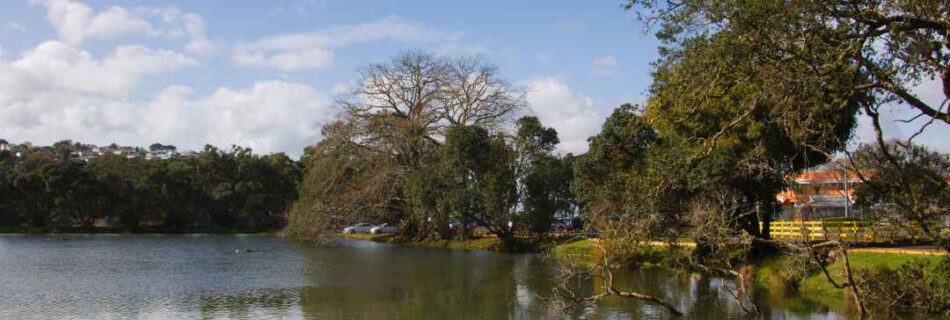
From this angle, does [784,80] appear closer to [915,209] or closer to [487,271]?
[915,209]

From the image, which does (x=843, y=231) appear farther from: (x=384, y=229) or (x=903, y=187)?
(x=384, y=229)

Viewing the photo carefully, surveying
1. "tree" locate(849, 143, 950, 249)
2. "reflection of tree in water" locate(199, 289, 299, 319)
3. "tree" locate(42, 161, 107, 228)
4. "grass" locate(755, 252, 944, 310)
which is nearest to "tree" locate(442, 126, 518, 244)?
"reflection of tree in water" locate(199, 289, 299, 319)

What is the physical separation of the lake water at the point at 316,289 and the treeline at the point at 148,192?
1196 inches

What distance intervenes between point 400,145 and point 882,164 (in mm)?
39460

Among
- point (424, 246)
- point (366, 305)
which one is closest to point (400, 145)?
point (424, 246)

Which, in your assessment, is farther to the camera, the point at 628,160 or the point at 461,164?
the point at 461,164

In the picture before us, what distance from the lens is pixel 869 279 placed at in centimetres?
2055

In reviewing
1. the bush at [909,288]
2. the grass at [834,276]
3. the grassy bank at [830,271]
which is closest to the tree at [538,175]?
the grassy bank at [830,271]

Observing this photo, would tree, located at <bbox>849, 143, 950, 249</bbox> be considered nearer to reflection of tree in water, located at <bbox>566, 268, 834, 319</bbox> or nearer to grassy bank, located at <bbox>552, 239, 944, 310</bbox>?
grassy bank, located at <bbox>552, 239, 944, 310</bbox>

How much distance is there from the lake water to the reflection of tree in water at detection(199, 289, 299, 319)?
3cm

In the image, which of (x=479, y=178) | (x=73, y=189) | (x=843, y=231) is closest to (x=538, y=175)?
(x=479, y=178)

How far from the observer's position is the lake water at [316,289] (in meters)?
22.5

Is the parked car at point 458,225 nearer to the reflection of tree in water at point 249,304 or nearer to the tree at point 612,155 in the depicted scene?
the tree at point 612,155

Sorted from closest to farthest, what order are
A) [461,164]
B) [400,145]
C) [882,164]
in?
[882,164] < [461,164] < [400,145]
